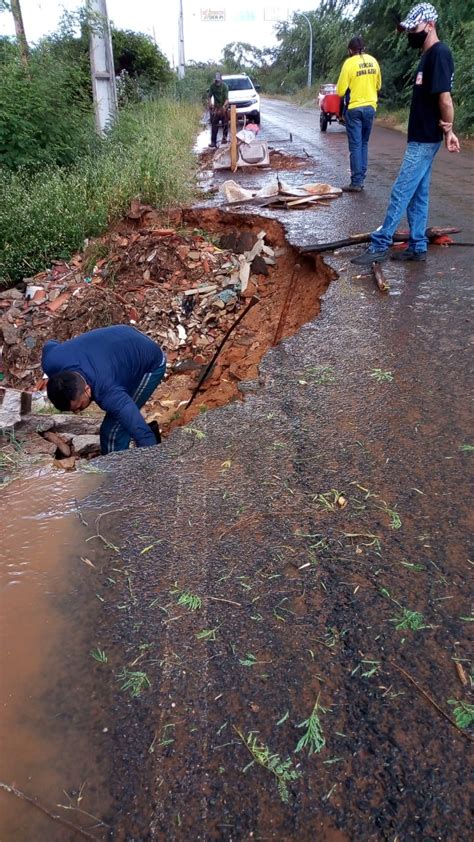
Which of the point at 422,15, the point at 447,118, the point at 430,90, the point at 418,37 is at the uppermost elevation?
the point at 422,15

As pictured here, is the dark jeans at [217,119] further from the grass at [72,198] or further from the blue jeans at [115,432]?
the blue jeans at [115,432]

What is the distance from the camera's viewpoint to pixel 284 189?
27.7 feet

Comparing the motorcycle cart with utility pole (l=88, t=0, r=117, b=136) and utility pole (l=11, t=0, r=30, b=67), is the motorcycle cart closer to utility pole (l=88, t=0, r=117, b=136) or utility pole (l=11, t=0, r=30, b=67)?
utility pole (l=88, t=0, r=117, b=136)

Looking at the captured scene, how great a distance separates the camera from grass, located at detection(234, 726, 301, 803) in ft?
5.15

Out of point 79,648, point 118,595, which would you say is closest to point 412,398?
point 118,595

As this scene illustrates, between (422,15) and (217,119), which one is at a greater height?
(422,15)

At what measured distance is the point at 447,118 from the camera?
15.2 feet

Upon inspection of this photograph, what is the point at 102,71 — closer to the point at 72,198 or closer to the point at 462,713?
the point at 72,198

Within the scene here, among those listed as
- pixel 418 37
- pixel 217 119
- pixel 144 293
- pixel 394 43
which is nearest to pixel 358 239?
pixel 418 37

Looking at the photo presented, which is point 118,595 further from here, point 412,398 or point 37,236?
point 37,236

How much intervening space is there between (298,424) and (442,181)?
7.97 metres

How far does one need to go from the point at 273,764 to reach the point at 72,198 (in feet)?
26.5

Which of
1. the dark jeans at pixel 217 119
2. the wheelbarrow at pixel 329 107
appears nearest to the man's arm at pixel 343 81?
the dark jeans at pixel 217 119

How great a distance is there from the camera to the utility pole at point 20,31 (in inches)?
425
